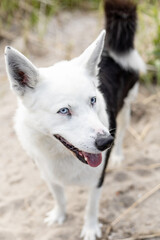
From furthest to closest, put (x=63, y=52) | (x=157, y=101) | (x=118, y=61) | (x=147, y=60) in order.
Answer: (x=63, y=52), (x=147, y=60), (x=157, y=101), (x=118, y=61)

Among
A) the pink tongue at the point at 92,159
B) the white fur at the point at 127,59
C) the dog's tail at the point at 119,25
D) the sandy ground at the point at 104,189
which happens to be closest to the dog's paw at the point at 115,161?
the sandy ground at the point at 104,189

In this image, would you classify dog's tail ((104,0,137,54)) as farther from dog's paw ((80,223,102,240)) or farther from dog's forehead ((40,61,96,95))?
dog's paw ((80,223,102,240))

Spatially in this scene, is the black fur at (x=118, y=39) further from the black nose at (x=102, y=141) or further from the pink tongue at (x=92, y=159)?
the black nose at (x=102, y=141)

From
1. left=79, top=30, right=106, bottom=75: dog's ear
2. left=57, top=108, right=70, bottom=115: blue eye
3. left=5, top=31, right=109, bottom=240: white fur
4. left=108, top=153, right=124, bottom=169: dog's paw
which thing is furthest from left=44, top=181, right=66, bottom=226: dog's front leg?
left=79, top=30, right=106, bottom=75: dog's ear

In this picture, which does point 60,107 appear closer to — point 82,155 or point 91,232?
point 82,155

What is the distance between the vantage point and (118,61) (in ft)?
9.08

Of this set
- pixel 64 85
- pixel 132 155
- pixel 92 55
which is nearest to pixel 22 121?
pixel 64 85

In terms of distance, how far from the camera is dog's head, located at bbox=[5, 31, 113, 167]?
1.75 meters

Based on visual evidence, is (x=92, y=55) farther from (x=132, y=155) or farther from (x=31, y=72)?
(x=132, y=155)

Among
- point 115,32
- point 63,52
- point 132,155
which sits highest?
point 63,52

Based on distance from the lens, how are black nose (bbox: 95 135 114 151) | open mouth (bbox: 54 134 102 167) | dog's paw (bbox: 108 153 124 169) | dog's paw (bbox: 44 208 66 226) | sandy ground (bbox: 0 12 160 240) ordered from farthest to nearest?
dog's paw (bbox: 108 153 124 169)
dog's paw (bbox: 44 208 66 226)
sandy ground (bbox: 0 12 160 240)
open mouth (bbox: 54 134 102 167)
black nose (bbox: 95 135 114 151)

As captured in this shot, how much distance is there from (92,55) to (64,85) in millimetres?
285

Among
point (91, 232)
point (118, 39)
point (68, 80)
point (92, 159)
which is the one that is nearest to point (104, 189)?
point (91, 232)

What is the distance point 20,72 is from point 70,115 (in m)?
0.38
